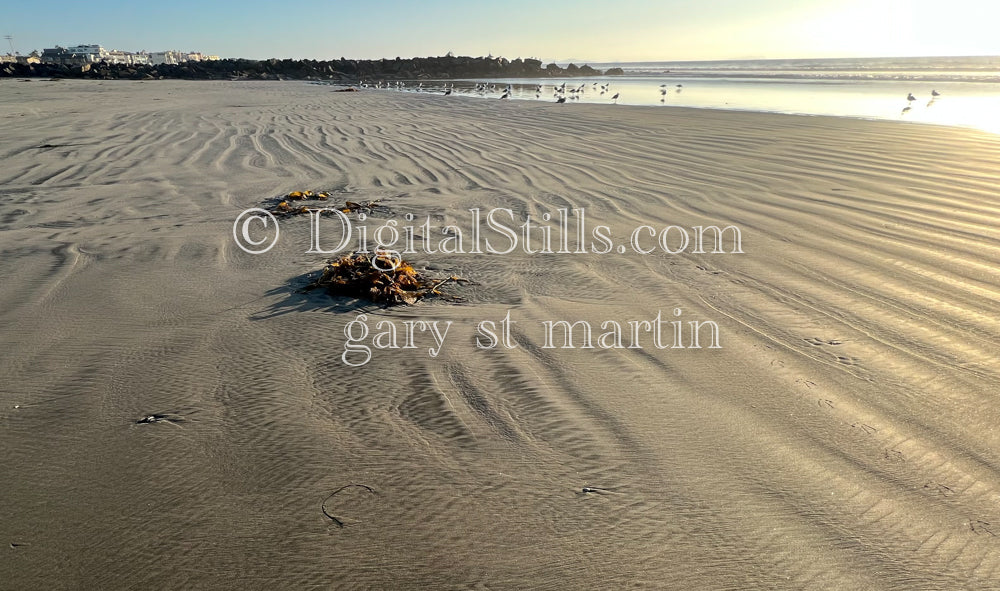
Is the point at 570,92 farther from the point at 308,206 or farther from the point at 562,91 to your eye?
the point at 308,206

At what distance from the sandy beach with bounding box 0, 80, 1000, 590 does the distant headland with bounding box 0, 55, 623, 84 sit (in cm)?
4193

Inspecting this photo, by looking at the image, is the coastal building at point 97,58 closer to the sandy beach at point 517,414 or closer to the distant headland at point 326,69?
the distant headland at point 326,69

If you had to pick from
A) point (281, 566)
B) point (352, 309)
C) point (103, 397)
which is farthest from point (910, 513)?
point (103, 397)

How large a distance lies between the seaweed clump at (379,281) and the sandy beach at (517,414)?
0.11 metres

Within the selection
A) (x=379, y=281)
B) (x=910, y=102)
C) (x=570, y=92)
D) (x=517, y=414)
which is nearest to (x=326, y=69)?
(x=570, y=92)

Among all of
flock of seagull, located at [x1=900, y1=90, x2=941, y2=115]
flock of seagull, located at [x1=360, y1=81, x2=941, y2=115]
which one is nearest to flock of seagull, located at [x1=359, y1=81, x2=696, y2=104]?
flock of seagull, located at [x1=360, y1=81, x2=941, y2=115]

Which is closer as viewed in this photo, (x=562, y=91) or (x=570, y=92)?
(x=562, y=91)

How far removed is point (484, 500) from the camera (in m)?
1.92

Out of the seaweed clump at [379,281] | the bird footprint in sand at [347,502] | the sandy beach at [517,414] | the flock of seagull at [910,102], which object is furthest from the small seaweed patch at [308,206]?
the flock of seagull at [910,102]

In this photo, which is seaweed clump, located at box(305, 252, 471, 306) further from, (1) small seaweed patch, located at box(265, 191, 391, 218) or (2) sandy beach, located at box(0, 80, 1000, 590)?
(1) small seaweed patch, located at box(265, 191, 391, 218)

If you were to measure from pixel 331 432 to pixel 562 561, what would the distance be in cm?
102

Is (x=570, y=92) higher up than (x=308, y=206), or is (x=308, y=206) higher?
(x=570, y=92)

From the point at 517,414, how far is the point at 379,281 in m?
1.53

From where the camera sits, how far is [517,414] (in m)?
2.38
